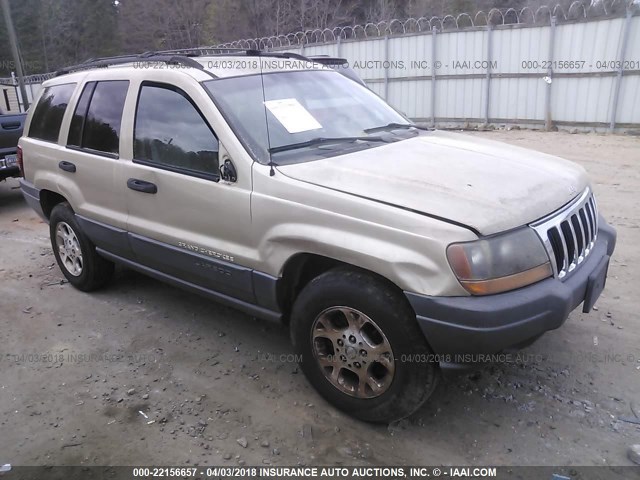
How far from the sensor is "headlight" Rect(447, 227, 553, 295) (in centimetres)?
239

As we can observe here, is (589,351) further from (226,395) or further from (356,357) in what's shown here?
(226,395)

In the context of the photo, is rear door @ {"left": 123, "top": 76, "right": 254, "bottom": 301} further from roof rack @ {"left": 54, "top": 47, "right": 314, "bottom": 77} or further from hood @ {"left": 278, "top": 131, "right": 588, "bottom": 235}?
hood @ {"left": 278, "top": 131, "right": 588, "bottom": 235}

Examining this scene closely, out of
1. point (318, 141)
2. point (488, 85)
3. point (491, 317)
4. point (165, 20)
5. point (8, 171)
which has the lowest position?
point (8, 171)

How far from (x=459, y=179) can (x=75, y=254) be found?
11.6 ft

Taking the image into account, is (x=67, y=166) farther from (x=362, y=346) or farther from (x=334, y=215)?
(x=362, y=346)

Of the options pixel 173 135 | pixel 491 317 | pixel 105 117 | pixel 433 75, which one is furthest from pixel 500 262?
pixel 433 75

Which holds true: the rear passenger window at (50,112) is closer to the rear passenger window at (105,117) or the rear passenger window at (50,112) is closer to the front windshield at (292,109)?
the rear passenger window at (105,117)

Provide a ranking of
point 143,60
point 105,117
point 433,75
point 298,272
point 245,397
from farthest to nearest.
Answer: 1. point 433,75
2. point 105,117
3. point 143,60
4. point 245,397
5. point 298,272

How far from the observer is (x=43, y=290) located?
16.3 ft

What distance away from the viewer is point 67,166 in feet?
14.5

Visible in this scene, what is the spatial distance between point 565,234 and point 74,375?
10.2 feet

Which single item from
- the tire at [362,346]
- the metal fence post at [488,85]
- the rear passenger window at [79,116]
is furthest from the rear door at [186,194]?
the metal fence post at [488,85]

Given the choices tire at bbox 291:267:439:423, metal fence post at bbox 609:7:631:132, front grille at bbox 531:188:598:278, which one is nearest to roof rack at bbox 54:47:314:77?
tire at bbox 291:267:439:423

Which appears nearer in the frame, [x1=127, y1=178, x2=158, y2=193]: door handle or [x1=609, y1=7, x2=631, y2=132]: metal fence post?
[x1=127, y1=178, x2=158, y2=193]: door handle
